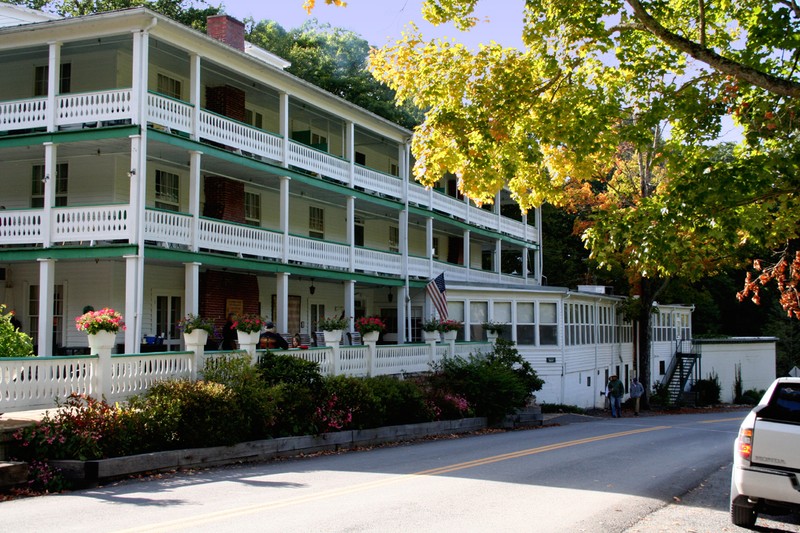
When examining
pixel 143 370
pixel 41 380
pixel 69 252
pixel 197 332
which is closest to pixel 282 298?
pixel 69 252

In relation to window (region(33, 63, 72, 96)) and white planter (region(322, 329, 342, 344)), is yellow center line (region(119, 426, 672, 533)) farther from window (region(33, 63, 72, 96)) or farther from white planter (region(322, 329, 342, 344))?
window (region(33, 63, 72, 96))

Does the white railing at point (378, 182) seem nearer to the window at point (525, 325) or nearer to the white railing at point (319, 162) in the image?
the white railing at point (319, 162)

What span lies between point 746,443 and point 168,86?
67.6 ft

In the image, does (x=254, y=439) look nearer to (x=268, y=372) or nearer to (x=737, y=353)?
(x=268, y=372)

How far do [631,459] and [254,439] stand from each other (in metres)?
7.40

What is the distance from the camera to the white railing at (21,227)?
70.0 feet

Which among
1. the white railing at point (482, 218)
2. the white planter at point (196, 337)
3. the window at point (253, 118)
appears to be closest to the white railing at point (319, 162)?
the window at point (253, 118)

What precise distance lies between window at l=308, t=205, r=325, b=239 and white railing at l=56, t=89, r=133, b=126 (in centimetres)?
1164

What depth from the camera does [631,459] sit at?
1633 centimetres

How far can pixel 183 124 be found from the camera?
22516 millimetres

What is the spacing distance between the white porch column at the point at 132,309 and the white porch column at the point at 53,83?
14.3 ft

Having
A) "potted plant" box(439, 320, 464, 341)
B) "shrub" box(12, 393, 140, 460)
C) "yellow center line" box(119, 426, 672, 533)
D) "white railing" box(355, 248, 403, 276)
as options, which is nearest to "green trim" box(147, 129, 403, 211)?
"white railing" box(355, 248, 403, 276)

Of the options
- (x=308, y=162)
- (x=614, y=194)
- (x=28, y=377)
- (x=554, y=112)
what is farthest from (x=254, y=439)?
(x=614, y=194)

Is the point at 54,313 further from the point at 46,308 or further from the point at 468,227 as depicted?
the point at 468,227
